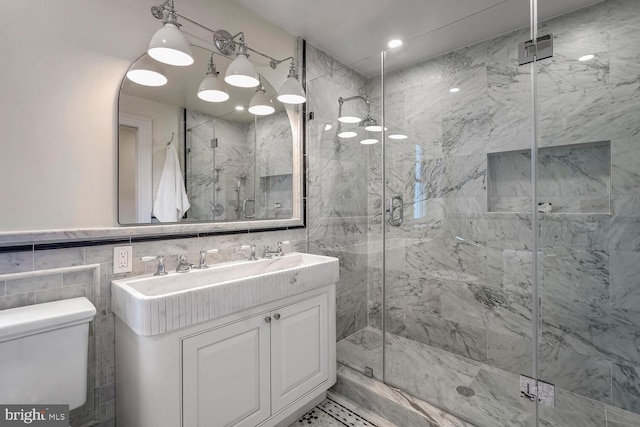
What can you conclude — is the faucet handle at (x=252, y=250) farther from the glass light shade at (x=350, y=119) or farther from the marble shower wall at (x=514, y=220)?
the glass light shade at (x=350, y=119)

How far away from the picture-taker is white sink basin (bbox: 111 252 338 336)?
1165 millimetres

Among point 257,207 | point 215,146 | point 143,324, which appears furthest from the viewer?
point 257,207

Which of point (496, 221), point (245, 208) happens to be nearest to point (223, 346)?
point (245, 208)

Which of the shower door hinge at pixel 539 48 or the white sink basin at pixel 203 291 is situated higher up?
the shower door hinge at pixel 539 48

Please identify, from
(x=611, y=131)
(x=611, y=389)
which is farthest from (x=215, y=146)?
(x=611, y=389)

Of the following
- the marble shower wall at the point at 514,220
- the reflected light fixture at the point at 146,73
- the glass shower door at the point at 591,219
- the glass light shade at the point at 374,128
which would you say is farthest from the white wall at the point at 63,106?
the glass shower door at the point at 591,219

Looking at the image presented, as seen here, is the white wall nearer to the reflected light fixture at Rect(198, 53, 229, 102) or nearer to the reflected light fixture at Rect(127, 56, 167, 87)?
the reflected light fixture at Rect(127, 56, 167, 87)

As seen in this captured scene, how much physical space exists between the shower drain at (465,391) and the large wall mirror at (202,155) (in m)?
1.58

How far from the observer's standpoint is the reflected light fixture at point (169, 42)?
1.44 meters

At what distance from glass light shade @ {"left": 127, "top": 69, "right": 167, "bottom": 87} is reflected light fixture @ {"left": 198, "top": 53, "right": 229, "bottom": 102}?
0.22 metres

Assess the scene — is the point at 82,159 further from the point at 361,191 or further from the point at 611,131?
the point at 611,131

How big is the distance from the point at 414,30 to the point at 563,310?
7.43 ft

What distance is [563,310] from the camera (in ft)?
6.56

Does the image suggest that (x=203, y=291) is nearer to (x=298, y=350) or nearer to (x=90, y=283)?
(x=90, y=283)
